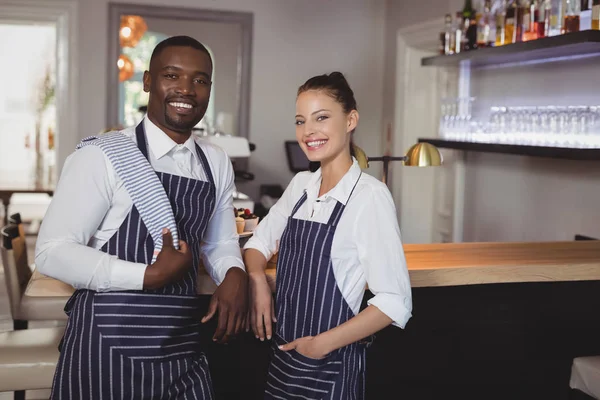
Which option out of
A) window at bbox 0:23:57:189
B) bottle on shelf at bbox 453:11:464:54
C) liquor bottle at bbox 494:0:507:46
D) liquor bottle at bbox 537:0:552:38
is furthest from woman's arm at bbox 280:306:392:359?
window at bbox 0:23:57:189

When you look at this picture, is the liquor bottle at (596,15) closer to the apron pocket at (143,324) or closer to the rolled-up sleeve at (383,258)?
the rolled-up sleeve at (383,258)

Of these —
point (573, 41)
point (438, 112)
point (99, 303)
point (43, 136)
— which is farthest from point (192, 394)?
point (43, 136)

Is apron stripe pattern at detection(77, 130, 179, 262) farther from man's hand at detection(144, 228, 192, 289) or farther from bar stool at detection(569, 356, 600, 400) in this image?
bar stool at detection(569, 356, 600, 400)

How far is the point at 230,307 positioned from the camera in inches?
71.0

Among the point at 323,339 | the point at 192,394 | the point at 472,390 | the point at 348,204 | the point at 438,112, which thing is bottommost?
the point at 472,390

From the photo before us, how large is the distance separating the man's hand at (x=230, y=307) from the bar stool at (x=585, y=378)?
1.18 m

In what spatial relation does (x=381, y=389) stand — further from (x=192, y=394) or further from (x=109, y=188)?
(x=109, y=188)

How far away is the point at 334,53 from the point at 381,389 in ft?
14.0

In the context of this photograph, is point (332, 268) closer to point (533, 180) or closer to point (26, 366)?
point (26, 366)

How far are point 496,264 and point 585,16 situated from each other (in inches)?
58.8

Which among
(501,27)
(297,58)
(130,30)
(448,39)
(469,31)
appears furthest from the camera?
(297,58)

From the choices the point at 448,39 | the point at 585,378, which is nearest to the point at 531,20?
the point at 448,39

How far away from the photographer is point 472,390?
2.54m

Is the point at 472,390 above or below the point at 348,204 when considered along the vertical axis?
below
